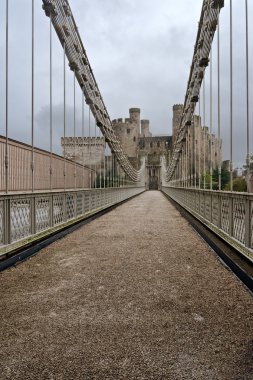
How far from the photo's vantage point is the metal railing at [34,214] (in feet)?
16.4

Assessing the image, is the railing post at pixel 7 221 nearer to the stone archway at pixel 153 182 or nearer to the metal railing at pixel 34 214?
the metal railing at pixel 34 214

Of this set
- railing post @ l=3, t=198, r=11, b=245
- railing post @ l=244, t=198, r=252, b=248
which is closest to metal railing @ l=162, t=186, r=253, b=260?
railing post @ l=244, t=198, r=252, b=248

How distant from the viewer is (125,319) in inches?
119

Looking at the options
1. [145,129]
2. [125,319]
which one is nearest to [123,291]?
[125,319]

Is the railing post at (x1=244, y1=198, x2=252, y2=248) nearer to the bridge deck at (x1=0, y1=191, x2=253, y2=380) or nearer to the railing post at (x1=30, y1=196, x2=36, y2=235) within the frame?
the bridge deck at (x1=0, y1=191, x2=253, y2=380)

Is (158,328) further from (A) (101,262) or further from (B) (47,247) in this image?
(B) (47,247)

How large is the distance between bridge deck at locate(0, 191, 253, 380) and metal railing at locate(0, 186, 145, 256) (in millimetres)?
439

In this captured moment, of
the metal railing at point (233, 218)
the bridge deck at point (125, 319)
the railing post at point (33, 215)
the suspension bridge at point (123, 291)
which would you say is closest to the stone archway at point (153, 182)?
the suspension bridge at point (123, 291)

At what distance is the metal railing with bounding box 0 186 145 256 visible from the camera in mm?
4984

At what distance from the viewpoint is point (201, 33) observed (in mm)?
11352

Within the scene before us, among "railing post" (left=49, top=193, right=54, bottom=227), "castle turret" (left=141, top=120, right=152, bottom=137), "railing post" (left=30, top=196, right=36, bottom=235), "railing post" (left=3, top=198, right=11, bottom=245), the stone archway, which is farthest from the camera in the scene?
"castle turret" (left=141, top=120, right=152, bottom=137)

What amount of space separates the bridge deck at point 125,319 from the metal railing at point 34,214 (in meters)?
0.44

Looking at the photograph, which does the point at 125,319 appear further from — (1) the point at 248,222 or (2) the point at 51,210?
(2) the point at 51,210

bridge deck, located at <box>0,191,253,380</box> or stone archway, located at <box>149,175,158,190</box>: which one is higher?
stone archway, located at <box>149,175,158,190</box>
